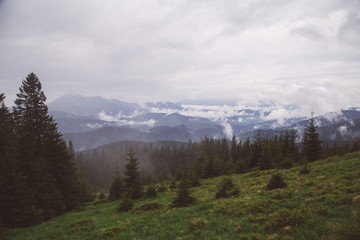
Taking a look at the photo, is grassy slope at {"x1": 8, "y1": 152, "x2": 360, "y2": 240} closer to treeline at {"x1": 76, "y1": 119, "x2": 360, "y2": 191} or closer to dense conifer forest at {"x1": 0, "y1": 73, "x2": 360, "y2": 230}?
dense conifer forest at {"x1": 0, "y1": 73, "x2": 360, "y2": 230}

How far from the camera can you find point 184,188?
1831 cm

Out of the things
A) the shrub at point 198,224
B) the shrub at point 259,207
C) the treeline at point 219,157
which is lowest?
the treeline at point 219,157

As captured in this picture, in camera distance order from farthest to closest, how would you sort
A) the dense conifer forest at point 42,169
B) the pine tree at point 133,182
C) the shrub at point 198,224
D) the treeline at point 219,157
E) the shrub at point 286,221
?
1. the treeline at point 219,157
2. the pine tree at point 133,182
3. the dense conifer forest at point 42,169
4. the shrub at point 198,224
5. the shrub at point 286,221

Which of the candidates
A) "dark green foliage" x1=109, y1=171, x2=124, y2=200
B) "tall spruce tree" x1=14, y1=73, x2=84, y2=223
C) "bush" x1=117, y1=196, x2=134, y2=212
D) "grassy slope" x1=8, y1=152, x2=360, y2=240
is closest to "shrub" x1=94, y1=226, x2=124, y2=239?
"grassy slope" x1=8, y1=152, x2=360, y2=240

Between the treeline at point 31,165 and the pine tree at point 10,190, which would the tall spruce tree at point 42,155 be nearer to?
the treeline at point 31,165

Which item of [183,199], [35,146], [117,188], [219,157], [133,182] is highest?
[35,146]

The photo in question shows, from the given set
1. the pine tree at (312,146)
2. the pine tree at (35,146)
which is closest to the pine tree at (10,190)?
the pine tree at (35,146)

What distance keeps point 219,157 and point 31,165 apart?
7040 cm

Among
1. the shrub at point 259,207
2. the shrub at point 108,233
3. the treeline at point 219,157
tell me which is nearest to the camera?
the shrub at point 259,207

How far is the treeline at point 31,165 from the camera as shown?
19188mm

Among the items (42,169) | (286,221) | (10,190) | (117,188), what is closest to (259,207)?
(286,221)

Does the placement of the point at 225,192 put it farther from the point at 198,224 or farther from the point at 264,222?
the point at 264,222

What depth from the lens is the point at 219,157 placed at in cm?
8175

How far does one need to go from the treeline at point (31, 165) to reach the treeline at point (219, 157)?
16353 millimetres
